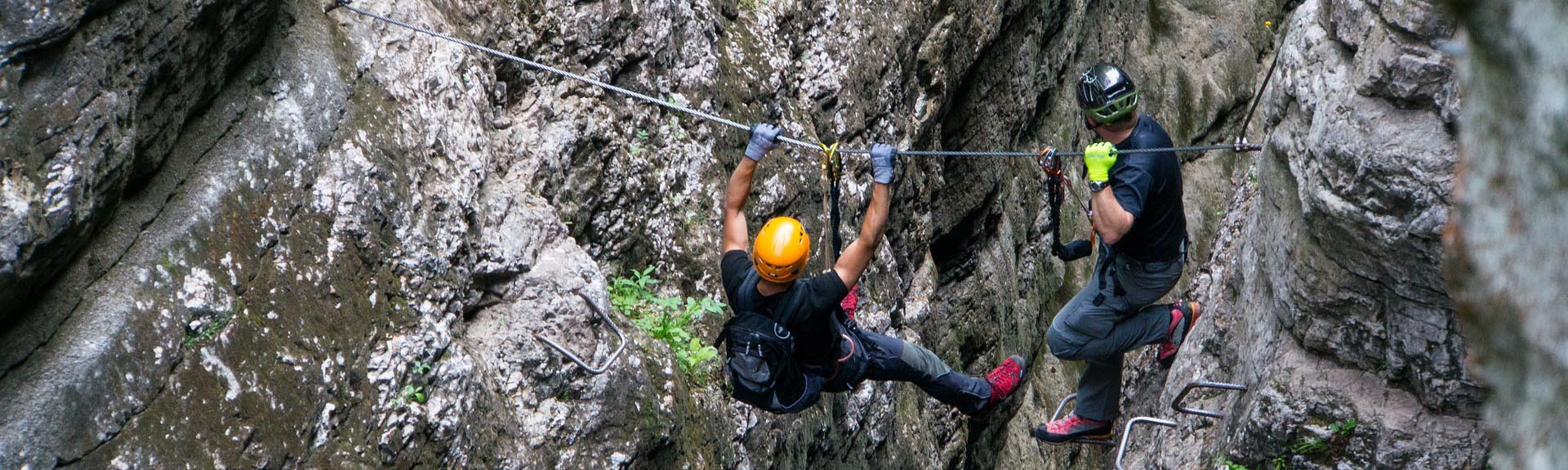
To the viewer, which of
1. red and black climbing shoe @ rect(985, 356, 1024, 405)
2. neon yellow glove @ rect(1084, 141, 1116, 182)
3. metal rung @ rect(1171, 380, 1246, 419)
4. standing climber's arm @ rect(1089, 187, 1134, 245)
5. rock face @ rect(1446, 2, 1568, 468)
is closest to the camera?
rock face @ rect(1446, 2, 1568, 468)

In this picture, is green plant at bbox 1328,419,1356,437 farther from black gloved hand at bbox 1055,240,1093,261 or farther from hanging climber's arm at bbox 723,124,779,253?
hanging climber's arm at bbox 723,124,779,253

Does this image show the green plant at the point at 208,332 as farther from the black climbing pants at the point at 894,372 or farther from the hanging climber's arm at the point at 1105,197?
the hanging climber's arm at the point at 1105,197

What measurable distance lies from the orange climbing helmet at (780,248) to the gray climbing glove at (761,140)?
429 mm

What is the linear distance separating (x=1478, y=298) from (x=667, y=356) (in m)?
5.70

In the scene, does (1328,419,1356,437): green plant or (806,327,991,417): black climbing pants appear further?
(806,327,991,417): black climbing pants

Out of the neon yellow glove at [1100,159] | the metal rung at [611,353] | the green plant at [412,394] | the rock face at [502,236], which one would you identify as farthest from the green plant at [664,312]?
the neon yellow glove at [1100,159]

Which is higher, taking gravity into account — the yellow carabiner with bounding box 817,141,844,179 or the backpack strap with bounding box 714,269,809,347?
the yellow carabiner with bounding box 817,141,844,179

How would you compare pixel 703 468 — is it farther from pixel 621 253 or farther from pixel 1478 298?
pixel 1478 298

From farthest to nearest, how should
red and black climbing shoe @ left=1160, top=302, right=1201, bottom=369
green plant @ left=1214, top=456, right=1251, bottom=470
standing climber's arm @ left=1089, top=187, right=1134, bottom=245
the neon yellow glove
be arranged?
red and black climbing shoe @ left=1160, top=302, right=1201, bottom=369 → green plant @ left=1214, top=456, right=1251, bottom=470 → standing climber's arm @ left=1089, top=187, right=1134, bottom=245 → the neon yellow glove

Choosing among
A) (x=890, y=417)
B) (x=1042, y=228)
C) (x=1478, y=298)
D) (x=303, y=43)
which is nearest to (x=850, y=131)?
(x=890, y=417)

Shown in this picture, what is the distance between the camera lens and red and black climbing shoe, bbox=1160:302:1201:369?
26.9 ft

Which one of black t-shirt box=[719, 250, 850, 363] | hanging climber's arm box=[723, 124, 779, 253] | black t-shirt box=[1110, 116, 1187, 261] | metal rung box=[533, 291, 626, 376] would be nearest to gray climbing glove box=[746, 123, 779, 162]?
hanging climber's arm box=[723, 124, 779, 253]

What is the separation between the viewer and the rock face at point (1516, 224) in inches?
77.5

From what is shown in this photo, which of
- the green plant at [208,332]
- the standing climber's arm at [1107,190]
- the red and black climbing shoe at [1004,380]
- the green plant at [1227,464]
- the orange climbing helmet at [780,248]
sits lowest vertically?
the red and black climbing shoe at [1004,380]
